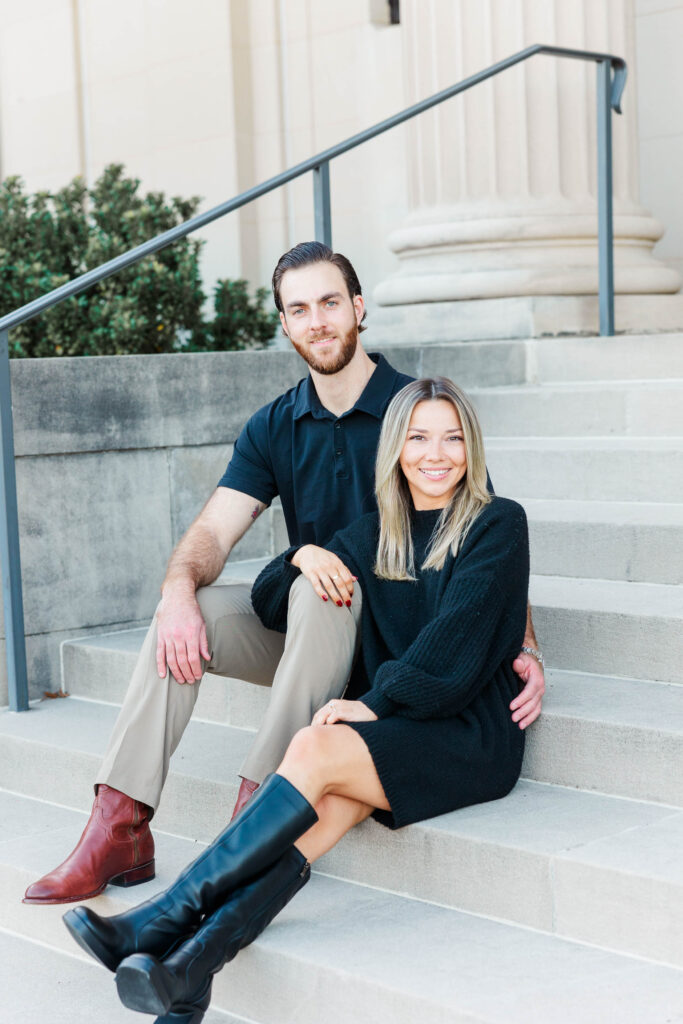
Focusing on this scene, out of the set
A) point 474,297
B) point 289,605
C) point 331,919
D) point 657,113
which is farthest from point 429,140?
point 331,919

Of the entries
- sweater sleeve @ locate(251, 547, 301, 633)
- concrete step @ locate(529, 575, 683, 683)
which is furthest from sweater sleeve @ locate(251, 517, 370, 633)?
concrete step @ locate(529, 575, 683, 683)

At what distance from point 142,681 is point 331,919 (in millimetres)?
699

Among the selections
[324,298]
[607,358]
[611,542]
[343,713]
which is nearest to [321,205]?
[607,358]

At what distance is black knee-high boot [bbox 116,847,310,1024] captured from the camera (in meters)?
2.48

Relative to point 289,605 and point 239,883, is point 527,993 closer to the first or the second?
point 239,883

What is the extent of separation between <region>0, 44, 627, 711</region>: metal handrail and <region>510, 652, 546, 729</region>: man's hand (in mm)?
1733

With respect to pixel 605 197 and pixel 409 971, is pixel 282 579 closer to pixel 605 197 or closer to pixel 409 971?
pixel 409 971

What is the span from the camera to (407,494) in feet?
10.6

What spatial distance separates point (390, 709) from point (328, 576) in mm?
355

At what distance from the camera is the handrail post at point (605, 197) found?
17.2 feet

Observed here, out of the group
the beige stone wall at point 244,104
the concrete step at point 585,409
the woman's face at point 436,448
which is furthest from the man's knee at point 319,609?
the beige stone wall at point 244,104

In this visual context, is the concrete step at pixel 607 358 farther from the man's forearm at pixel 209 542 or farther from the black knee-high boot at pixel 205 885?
the black knee-high boot at pixel 205 885

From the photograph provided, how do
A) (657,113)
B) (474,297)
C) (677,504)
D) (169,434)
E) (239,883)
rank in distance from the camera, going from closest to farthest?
(239,883) < (677,504) < (169,434) < (474,297) < (657,113)

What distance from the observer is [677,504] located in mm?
4207
